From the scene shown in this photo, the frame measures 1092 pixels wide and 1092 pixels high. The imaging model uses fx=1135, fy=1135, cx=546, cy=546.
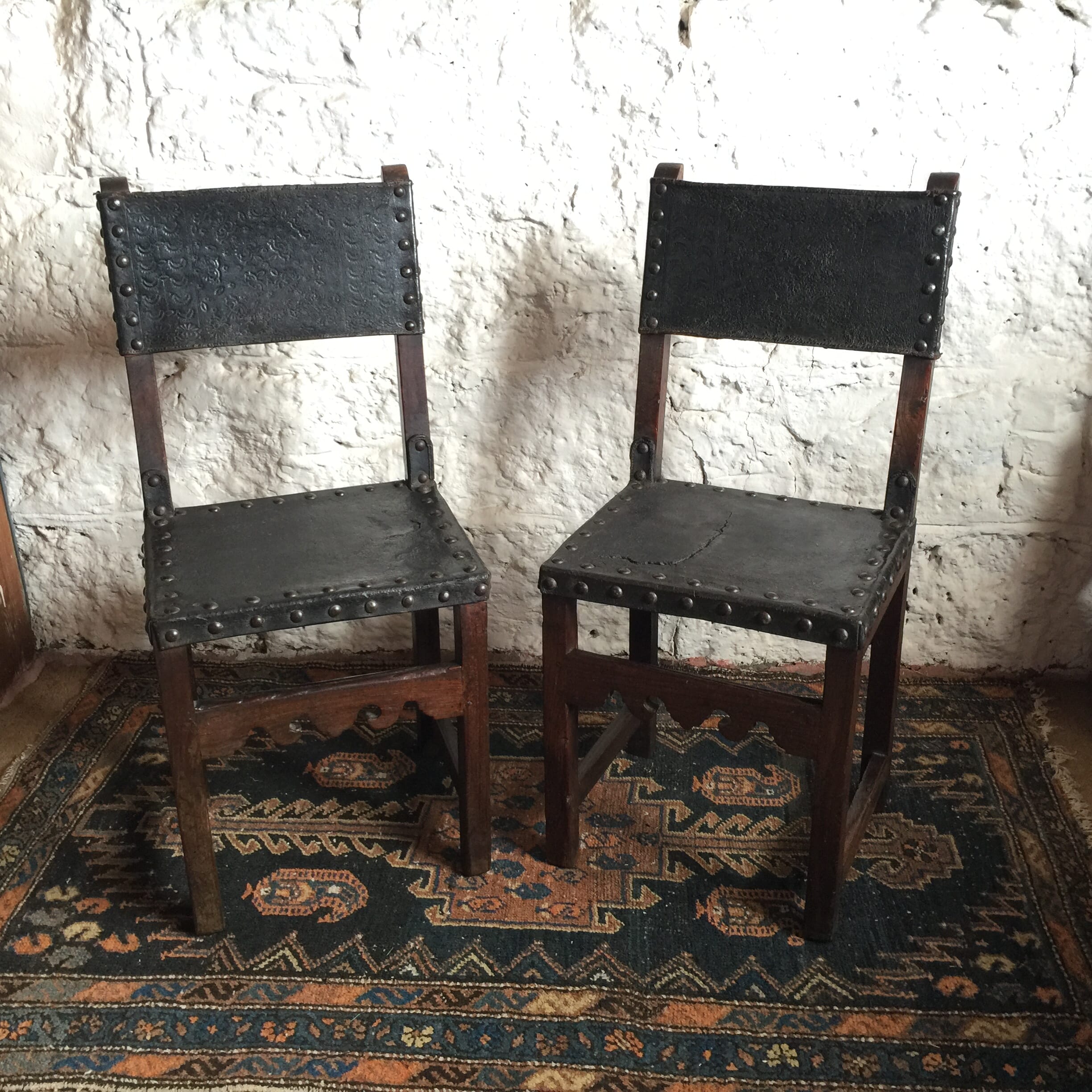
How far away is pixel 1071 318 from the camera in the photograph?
223 centimetres

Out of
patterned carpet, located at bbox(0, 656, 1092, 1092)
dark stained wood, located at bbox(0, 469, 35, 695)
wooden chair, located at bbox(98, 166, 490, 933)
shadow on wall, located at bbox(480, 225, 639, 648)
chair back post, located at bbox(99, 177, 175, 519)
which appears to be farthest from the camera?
dark stained wood, located at bbox(0, 469, 35, 695)

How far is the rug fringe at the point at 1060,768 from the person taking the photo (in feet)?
6.88

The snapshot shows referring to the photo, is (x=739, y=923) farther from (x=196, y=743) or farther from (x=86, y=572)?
(x=86, y=572)

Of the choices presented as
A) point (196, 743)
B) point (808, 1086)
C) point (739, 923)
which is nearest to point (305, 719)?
point (196, 743)

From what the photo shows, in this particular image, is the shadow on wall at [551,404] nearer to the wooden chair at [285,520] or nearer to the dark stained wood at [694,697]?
the wooden chair at [285,520]

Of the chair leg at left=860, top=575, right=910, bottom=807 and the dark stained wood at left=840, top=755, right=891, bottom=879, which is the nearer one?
the dark stained wood at left=840, top=755, right=891, bottom=879

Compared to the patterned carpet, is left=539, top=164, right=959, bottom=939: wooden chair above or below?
above

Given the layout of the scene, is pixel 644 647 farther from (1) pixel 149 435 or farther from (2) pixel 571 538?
(1) pixel 149 435

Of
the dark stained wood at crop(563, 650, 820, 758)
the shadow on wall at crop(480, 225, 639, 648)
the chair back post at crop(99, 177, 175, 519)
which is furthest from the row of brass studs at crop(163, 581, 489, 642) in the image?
the shadow on wall at crop(480, 225, 639, 648)

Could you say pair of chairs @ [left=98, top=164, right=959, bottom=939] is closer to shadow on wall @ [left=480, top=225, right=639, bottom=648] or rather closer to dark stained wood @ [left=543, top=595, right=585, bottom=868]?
dark stained wood @ [left=543, top=595, right=585, bottom=868]

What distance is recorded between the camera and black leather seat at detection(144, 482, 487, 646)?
5.50 ft

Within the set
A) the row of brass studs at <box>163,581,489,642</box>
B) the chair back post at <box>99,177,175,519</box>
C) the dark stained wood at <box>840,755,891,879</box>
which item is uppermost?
the chair back post at <box>99,177,175,519</box>

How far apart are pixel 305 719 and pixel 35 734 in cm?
97

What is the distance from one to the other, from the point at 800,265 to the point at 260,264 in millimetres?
911
